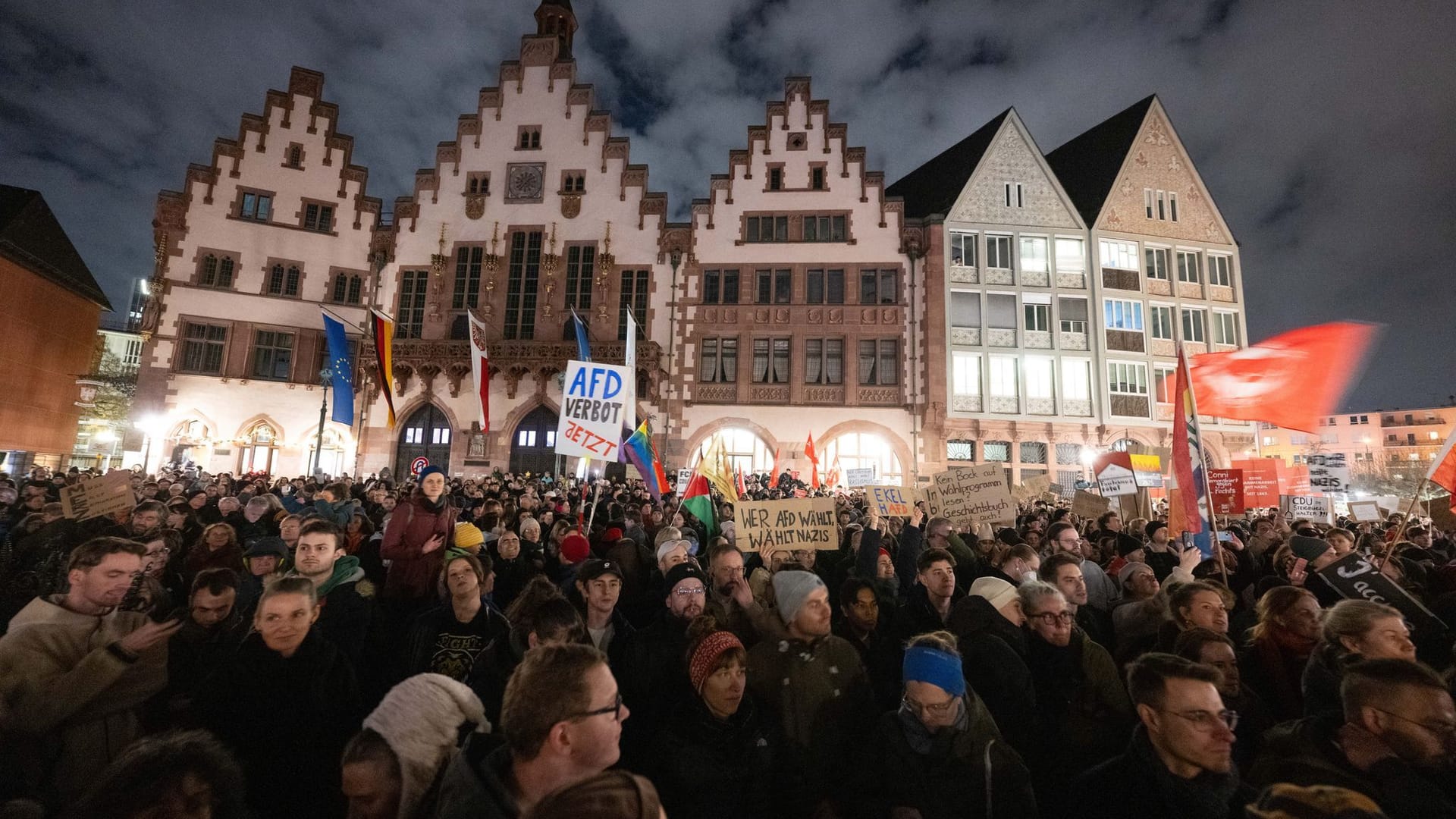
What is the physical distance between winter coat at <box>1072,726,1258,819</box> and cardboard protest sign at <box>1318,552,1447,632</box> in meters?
2.71

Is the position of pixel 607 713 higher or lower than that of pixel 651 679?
higher

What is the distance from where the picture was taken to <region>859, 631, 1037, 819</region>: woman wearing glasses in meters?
2.70

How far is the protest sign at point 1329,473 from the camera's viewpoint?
14.0 m

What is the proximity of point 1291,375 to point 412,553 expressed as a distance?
948 centimetres

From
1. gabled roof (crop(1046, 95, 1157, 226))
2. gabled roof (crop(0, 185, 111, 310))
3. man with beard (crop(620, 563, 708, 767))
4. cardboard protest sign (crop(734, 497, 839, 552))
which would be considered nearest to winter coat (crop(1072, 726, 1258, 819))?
man with beard (crop(620, 563, 708, 767))

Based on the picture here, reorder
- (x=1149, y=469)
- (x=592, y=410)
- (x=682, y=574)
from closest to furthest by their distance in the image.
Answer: (x=682, y=574) → (x=592, y=410) → (x=1149, y=469)

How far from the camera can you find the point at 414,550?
17.3ft

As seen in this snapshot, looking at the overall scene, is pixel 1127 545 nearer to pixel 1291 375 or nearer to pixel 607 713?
pixel 1291 375

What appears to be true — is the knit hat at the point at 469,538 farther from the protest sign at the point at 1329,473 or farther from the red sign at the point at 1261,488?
the protest sign at the point at 1329,473

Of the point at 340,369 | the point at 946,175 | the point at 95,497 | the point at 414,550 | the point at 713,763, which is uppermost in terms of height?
the point at 946,175

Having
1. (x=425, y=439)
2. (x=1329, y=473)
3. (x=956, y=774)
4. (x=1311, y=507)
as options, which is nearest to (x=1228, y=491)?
(x=1311, y=507)

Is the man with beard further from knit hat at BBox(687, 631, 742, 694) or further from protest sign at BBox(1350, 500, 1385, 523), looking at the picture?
protest sign at BBox(1350, 500, 1385, 523)

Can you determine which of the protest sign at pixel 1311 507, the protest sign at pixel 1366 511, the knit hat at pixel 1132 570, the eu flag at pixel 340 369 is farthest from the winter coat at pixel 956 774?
the eu flag at pixel 340 369

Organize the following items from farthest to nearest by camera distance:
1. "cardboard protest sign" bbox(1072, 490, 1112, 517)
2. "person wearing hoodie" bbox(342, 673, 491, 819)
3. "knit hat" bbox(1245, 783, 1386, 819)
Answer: "cardboard protest sign" bbox(1072, 490, 1112, 517), "person wearing hoodie" bbox(342, 673, 491, 819), "knit hat" bbox(1245, 783, 1386, 819)
